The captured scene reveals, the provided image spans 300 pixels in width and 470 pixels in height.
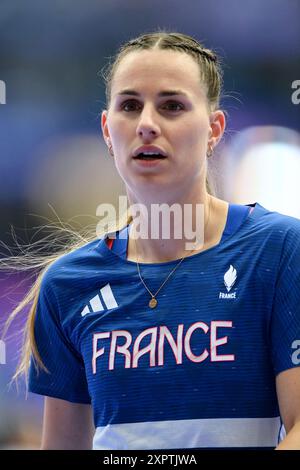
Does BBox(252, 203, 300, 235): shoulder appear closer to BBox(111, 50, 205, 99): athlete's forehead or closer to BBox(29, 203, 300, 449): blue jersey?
BBox(29, 203, 300, 449): blue jersey

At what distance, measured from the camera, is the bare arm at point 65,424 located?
1476 millimetres

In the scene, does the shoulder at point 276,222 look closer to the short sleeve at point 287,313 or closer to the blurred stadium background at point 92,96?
the short sleeve at point 287,313

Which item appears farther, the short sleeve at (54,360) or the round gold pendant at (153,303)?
the short sleeve at (54,360)

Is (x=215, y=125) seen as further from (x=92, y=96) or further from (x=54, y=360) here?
(x=92, y=96)

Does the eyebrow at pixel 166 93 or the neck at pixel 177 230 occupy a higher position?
the eyebrow at pixel 166 93

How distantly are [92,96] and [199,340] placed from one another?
181cm

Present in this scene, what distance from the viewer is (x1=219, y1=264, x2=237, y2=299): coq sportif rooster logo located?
4.24ft

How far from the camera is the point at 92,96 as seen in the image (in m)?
2.89

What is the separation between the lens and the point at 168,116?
52.1 inches

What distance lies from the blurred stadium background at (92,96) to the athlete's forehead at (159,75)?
1.26 metres

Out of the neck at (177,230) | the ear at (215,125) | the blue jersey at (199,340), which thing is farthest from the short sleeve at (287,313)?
the ear at (215,125)

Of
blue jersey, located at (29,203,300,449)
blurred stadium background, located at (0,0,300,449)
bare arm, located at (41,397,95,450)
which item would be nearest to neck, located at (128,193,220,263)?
blue jersey, located at (29,203,300,449)

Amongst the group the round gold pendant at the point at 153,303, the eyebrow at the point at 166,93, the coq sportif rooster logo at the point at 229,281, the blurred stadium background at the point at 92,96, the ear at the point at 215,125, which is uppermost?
the blurred stadium background at the point at 92,96
